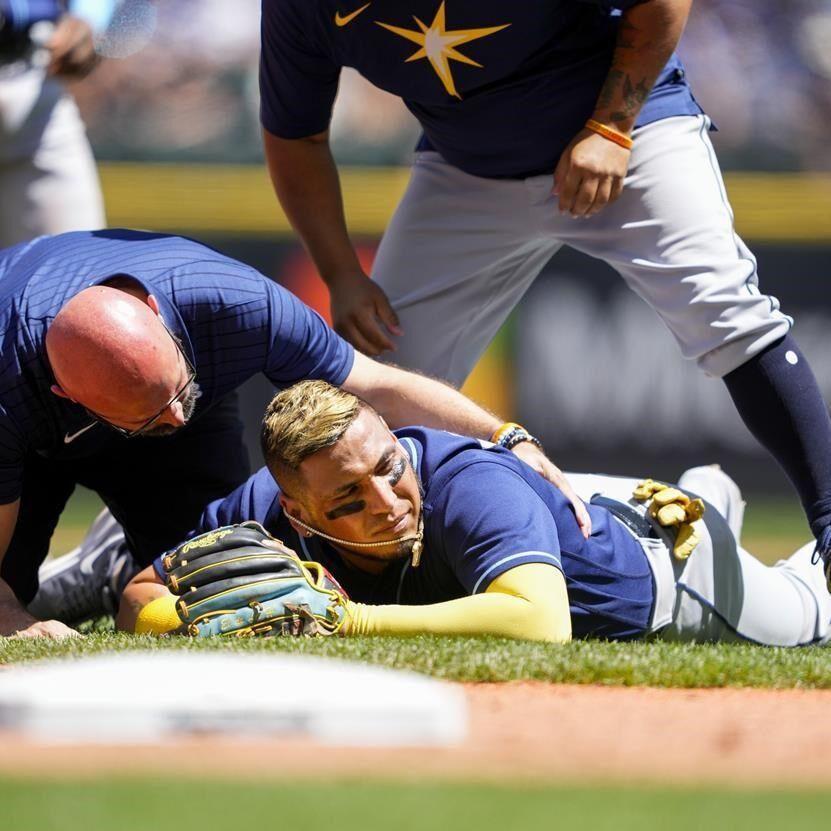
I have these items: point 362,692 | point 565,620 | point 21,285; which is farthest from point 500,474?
point 21,285

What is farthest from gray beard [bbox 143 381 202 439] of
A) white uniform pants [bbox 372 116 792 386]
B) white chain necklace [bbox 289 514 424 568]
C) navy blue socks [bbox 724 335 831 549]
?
navy blue socks [bbox 724 335 831 549]

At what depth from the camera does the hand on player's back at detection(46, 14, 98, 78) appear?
204 inches

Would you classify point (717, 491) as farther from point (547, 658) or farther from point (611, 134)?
point (547, 658)

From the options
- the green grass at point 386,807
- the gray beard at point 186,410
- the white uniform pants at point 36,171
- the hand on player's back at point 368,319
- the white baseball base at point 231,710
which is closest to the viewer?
the green grass at point 386,807

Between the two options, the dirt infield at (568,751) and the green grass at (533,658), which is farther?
the green grass at (533,658)

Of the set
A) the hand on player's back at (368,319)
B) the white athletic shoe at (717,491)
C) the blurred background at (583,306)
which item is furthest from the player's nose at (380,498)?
the blurred background at (583,306)

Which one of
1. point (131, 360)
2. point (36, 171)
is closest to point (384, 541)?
point (131, 360)

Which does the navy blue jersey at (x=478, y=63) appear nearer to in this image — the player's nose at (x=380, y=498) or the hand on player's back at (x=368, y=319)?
the hand on player's back at (x=368, y=319)

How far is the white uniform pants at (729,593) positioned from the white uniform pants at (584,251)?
0.48 metres

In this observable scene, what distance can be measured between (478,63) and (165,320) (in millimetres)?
1097

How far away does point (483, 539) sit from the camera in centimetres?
298

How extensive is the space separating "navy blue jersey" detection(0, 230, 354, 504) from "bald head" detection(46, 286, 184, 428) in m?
0.11

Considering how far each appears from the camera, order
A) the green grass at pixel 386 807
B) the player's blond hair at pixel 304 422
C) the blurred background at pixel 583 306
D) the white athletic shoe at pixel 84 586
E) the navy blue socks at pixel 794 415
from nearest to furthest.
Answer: the green grass at pixel 386 807, the player's blond hair at pixel 304 422, the navy blue socks at pixel 794 415, the white athletic shoe at pixel 84 586, the blurred background at pixel 583 306

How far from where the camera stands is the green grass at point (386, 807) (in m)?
1.66
